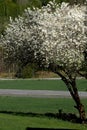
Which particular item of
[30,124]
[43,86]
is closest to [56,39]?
[30,124]

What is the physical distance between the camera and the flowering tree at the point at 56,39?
17672mm

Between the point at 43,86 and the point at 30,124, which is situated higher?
the point at 30,124

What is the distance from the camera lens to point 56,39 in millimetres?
18031

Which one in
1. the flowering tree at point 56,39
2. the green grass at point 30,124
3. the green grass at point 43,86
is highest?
the flowering tree at point 56,39

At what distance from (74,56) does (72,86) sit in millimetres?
2994

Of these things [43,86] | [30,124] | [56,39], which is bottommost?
[43,86]

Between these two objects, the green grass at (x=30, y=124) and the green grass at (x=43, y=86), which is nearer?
the green grass at (x=30, y=124)

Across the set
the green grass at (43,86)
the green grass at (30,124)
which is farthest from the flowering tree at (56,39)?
the green grass at (43,86)

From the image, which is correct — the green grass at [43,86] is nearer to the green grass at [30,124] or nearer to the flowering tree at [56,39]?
the flowering tree at [56,39]

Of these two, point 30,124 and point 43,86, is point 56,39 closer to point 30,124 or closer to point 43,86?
point 30,124

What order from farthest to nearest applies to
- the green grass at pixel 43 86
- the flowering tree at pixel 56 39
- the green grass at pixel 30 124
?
the green grass at pixel 43 86, the flowering tree at pixel 56 39, the green grass at pixel 30 124

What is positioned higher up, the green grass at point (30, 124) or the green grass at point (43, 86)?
the green grass at point (30, 124)

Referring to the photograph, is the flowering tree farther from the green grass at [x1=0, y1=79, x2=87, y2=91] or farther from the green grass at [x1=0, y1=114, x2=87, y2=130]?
the green grass at [x1=0, y1=79, x2=87, y2=91]

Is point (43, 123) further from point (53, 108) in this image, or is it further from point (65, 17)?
point (53, 108)
